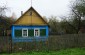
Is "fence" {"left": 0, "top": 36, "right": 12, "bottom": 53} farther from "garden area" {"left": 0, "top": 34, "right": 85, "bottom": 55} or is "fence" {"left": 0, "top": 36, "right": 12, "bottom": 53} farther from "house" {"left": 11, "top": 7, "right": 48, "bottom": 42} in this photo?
"house" {"left": 11, "top": 7, "right": 48, "bottom": 42}

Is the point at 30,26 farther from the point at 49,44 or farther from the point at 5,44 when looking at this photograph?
the point at 5,44

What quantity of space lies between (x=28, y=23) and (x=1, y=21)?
8343 millimetres

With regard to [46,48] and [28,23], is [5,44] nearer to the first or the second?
[46,48]

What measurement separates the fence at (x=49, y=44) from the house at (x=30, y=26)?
12.3 metres

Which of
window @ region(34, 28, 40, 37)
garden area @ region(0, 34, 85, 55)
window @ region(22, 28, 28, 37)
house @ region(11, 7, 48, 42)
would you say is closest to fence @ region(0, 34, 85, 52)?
garden area @ region(0, 34, 85, 55)

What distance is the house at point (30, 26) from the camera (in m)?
36.5

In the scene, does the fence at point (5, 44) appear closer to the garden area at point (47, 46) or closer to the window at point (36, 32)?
the garden area at point (47, 46)

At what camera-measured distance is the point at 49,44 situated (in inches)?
859

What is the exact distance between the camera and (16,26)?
3662cm

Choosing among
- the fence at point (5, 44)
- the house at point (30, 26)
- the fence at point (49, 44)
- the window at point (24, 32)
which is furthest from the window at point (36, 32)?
the fence at point (5, 44)

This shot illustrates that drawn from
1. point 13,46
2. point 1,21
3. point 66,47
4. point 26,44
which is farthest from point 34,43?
point 1,21

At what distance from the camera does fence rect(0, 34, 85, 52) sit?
20.2 metres

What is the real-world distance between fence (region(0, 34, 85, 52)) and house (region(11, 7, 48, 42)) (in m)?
12.3

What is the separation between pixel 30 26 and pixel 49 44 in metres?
15.9
